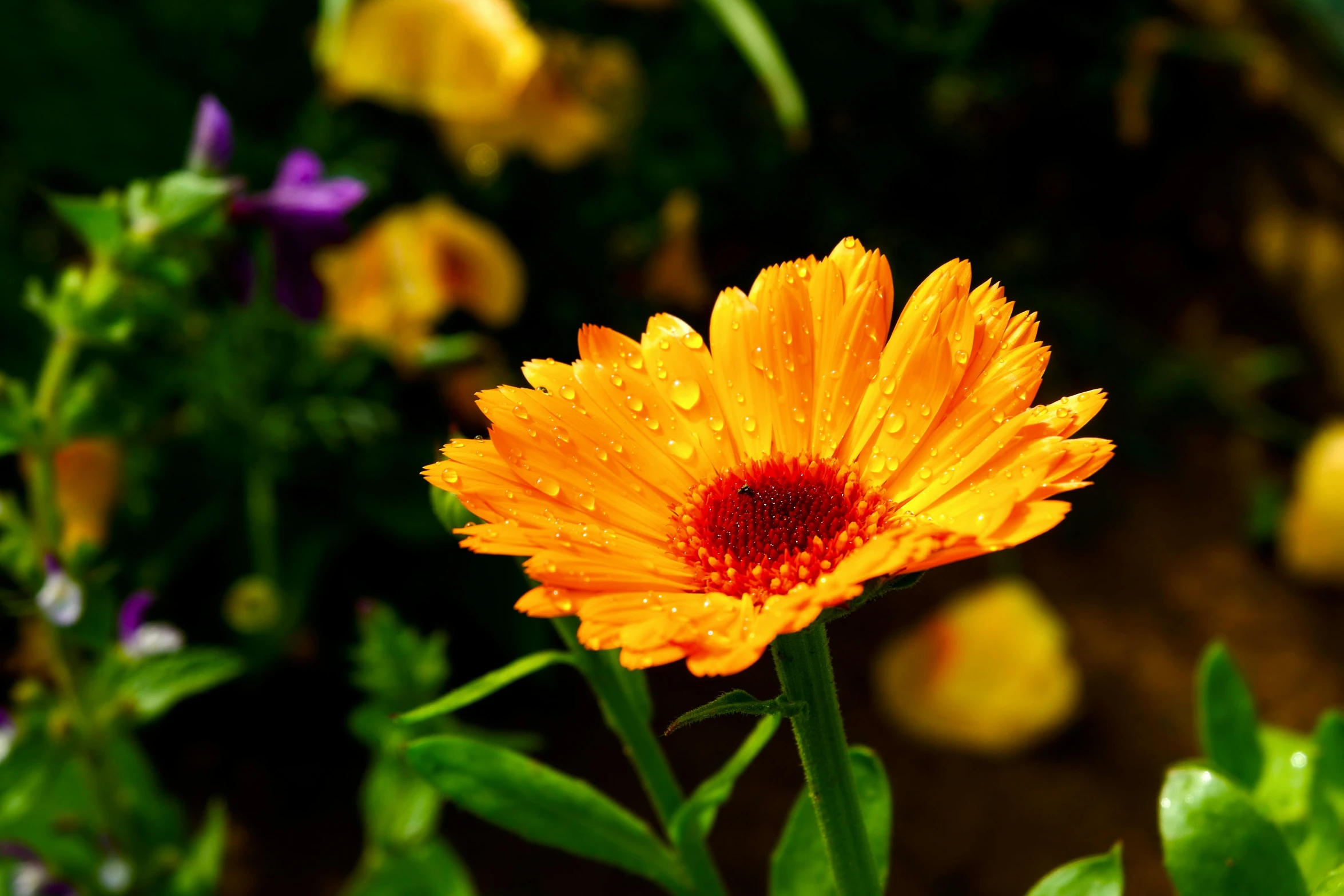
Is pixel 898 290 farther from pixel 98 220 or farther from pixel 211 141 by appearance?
pixel 98 220

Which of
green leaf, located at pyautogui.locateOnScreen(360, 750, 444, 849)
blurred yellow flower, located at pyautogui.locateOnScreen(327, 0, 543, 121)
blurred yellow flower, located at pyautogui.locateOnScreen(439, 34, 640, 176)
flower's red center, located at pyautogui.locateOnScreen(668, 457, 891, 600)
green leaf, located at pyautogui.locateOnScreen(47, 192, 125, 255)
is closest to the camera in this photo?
flower's red center, located at pyautogui.locateOnScreen(668, 457, 891, 600)

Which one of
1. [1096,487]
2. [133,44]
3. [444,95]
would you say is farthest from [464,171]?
[1096,487]

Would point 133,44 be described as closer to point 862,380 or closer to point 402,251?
point 402,251

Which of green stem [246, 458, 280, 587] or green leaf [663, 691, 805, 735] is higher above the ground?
green leaf [663, 691, 805, 735]

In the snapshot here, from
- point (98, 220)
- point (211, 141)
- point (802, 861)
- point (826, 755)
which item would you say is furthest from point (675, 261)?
point (826, 755)

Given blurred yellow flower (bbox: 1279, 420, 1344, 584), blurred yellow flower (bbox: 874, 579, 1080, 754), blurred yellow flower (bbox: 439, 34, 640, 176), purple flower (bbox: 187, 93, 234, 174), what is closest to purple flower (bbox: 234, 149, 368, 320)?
purple flower (bbox: 187, 93, 234, 174)

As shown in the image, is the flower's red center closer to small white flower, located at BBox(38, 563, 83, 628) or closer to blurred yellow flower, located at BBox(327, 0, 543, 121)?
small white flower, located at BBox(38, 563, 83, 628)

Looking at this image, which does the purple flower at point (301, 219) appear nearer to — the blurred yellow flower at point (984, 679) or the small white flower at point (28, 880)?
the small white flower at point (28, 880)
